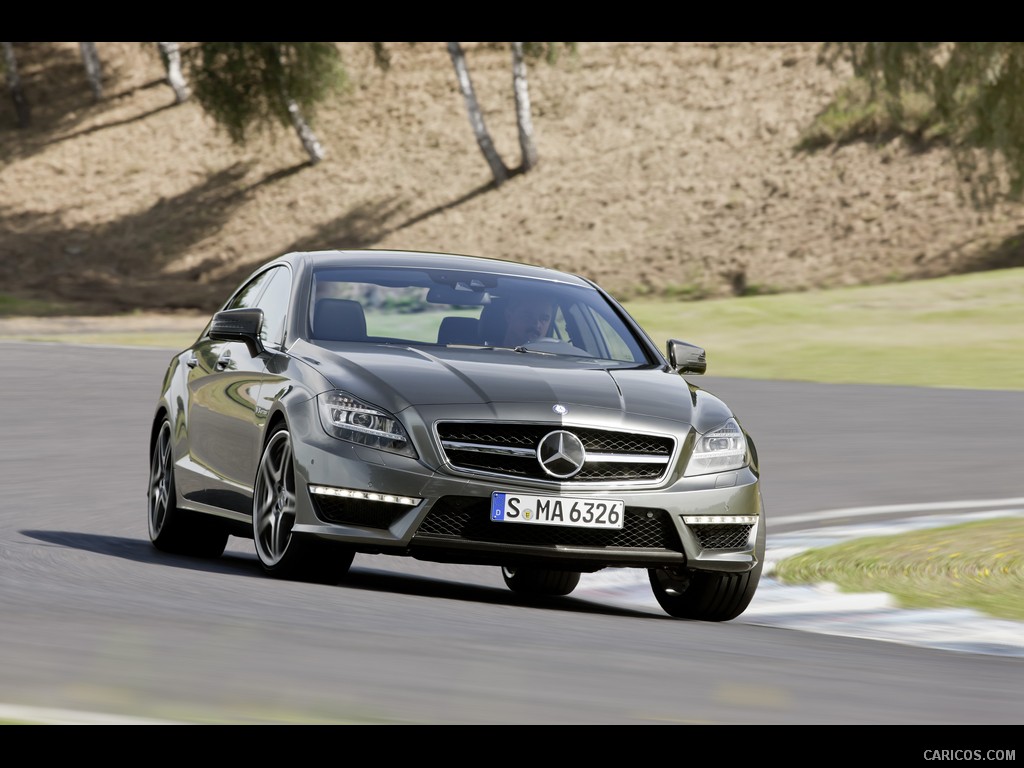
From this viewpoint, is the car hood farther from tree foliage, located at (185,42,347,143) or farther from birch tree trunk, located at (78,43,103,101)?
birch tree trunk, located at (78,43,103,101)

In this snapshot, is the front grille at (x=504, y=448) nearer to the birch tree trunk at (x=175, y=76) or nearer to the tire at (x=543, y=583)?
the tire at (x=543, y=583)

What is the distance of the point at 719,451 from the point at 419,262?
216 centimetres

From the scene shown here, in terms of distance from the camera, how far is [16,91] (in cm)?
6969

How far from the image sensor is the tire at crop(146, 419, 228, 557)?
10.6 m

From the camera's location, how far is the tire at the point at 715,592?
9281mm

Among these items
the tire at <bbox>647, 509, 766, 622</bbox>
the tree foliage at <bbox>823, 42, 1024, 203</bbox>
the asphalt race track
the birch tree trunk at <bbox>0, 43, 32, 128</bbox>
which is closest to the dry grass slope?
the birch tree trunk at <bbox>0, 43, 32, 128</bbox>

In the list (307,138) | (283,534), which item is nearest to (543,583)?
(283,534)

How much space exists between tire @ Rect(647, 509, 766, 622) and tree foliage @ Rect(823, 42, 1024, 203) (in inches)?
859

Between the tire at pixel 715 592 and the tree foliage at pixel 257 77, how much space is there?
1854 inches

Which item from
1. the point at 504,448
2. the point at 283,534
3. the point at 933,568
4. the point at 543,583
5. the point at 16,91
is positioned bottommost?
the point at 16,91

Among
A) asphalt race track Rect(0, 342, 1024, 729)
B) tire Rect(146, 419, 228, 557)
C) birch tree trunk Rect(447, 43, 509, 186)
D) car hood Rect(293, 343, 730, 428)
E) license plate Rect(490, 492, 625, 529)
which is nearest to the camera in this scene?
asphalt race track Rect(0, 342, 1024, 729)

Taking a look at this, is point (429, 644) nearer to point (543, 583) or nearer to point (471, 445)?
point (471, 445)

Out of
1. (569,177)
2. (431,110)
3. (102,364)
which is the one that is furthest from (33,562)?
(431,110)

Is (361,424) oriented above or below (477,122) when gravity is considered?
above
